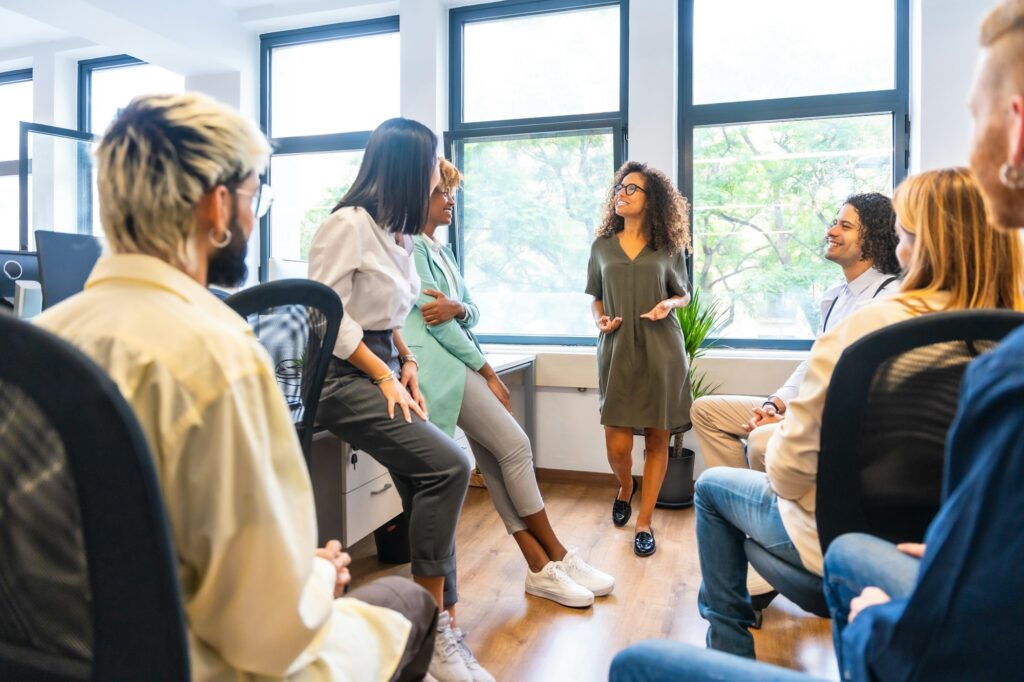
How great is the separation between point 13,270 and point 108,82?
335 cm

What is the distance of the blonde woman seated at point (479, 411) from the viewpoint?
2014 mm

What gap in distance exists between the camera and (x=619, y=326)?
117 inches

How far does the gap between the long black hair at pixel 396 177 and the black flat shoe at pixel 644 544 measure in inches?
61.3

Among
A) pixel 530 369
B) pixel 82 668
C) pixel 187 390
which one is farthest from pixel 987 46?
pixel 530 369

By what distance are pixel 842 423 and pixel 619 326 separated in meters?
1.92

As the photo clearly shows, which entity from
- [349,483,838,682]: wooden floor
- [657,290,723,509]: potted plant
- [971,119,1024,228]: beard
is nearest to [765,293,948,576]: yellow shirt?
[971,119,1024,228]: beard

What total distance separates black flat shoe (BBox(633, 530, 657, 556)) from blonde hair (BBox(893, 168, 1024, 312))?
1641 millimetres

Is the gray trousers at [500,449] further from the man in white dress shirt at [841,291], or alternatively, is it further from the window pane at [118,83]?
the window pane at [118,83]

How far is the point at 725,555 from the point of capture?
4.99ft

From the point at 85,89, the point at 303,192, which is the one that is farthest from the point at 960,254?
the point at 85,89

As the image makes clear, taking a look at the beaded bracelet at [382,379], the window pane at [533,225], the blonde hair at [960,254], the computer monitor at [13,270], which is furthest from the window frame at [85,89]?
the blonde hair at [960,254]

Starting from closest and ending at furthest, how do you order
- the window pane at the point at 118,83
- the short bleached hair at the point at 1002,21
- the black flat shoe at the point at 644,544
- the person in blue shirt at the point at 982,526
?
the person in blue shirt at the point at 982,526 → the short bleached hair at the point at 1002,21 → the black flat shoe at the point at 644,544 → the window pane at the point at 118,83

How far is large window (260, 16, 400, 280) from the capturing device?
→ 427 centimetres

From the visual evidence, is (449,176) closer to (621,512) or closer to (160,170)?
(621,512)
